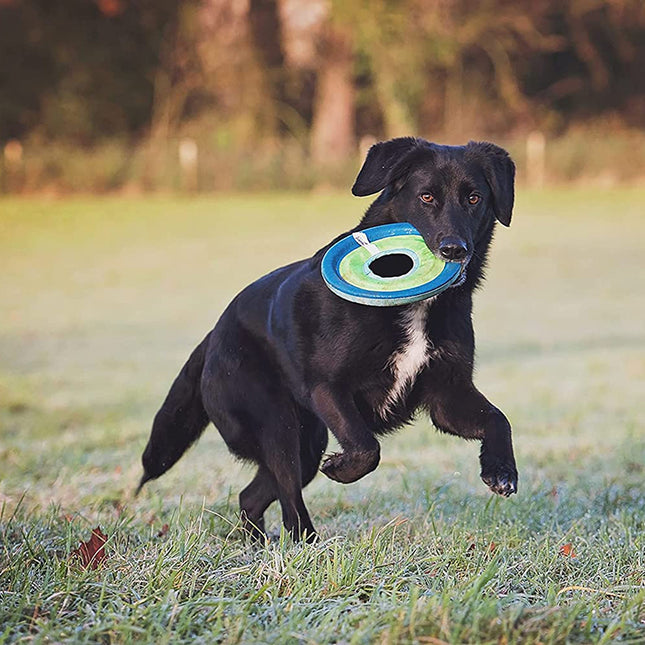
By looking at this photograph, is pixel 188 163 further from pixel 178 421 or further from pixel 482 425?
pixel 482 425

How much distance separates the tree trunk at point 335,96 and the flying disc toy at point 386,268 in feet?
94.1

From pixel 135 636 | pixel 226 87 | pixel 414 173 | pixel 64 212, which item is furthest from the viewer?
pixel 226 87

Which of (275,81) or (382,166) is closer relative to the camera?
(382,166)

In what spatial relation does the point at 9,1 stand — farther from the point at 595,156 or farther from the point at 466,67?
the point at 595,156

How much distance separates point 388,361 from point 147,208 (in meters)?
24.0

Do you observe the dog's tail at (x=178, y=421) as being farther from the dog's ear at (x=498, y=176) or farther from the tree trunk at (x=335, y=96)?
the tree trunk at (x=335, y=96)

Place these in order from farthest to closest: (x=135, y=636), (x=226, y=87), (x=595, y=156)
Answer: (x=226, y=87), (x=595, y=156), (x=135, y=636)

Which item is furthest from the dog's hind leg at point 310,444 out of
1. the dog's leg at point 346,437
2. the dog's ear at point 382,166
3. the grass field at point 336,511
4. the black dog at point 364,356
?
the dog's ear at point 382,166

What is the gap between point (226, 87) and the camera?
3478cm

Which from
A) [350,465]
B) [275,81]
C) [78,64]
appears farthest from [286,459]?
[78,64]

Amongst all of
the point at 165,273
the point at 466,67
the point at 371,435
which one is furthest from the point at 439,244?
the point at 466,67

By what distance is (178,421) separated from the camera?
15.4ft

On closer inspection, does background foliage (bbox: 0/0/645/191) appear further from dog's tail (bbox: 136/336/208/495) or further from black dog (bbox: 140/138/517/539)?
black dog (bbox: 140/138/517/539)

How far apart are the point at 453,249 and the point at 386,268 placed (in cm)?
38
